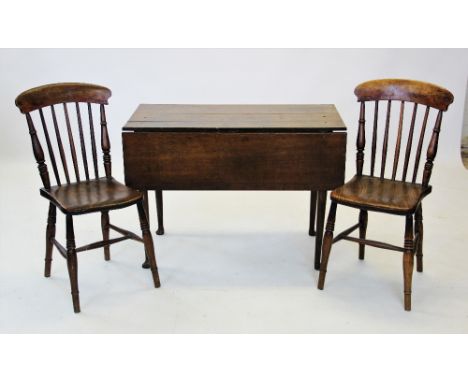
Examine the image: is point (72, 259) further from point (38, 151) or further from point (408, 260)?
point (408, 260)

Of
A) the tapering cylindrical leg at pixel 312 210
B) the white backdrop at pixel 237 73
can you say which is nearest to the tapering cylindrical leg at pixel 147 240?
the tapering cylindrical leg at pixel 312 210

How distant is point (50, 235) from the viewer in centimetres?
322

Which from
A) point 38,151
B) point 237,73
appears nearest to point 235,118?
point 38,151

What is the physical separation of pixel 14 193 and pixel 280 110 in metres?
2.01

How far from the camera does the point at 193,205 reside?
14.0ft

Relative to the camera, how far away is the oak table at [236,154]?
3.11m

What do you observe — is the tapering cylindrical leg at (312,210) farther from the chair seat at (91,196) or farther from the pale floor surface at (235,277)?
the chair seat at (91,196)

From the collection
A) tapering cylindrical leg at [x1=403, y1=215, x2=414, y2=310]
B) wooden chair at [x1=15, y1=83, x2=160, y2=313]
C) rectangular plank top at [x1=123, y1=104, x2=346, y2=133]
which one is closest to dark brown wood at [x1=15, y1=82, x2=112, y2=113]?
wooden chair at [x1=15, y1=83, x2=160, y2=313]

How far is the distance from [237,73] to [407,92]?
2.08m

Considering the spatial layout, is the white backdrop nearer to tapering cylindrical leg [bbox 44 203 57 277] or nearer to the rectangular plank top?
the rectangular plank top

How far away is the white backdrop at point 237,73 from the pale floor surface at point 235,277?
1.13 meters

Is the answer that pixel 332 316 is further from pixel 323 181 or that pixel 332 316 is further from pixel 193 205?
pixel 193 205

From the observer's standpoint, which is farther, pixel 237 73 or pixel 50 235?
pixel 237 73

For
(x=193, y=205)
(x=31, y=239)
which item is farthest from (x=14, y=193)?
(x=193, y=205)
